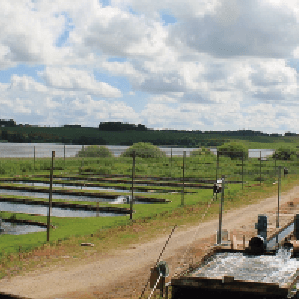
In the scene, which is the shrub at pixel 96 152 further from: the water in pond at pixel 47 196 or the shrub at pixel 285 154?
the water in pond at pixel 47 196

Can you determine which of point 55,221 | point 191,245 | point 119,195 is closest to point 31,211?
point 55,221

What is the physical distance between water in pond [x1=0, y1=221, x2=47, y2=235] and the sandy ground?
379cm

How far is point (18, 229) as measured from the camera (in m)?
15.9

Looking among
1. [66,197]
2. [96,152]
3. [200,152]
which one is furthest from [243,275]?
[200,152]

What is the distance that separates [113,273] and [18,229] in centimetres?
584

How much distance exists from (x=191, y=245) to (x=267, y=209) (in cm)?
746

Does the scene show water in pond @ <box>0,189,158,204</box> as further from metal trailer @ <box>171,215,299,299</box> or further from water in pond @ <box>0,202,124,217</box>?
metal trailer @ <box>171,215,299,299</box>

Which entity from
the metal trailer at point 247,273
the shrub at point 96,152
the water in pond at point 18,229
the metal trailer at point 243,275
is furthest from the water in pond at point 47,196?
the shrub at point 96,152

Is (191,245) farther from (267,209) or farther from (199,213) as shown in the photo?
(267,209)

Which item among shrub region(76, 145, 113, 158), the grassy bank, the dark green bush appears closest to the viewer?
the grassy bank

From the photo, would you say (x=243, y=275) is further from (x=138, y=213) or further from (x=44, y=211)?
(x=44, y=211)

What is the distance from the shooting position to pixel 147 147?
4578 cm

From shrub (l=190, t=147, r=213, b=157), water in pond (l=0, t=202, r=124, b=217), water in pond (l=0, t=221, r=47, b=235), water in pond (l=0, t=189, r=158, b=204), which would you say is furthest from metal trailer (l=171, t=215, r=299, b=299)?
shrub (l=190, t=147, r=213, b=157)

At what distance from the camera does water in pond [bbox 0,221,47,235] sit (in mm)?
15435
